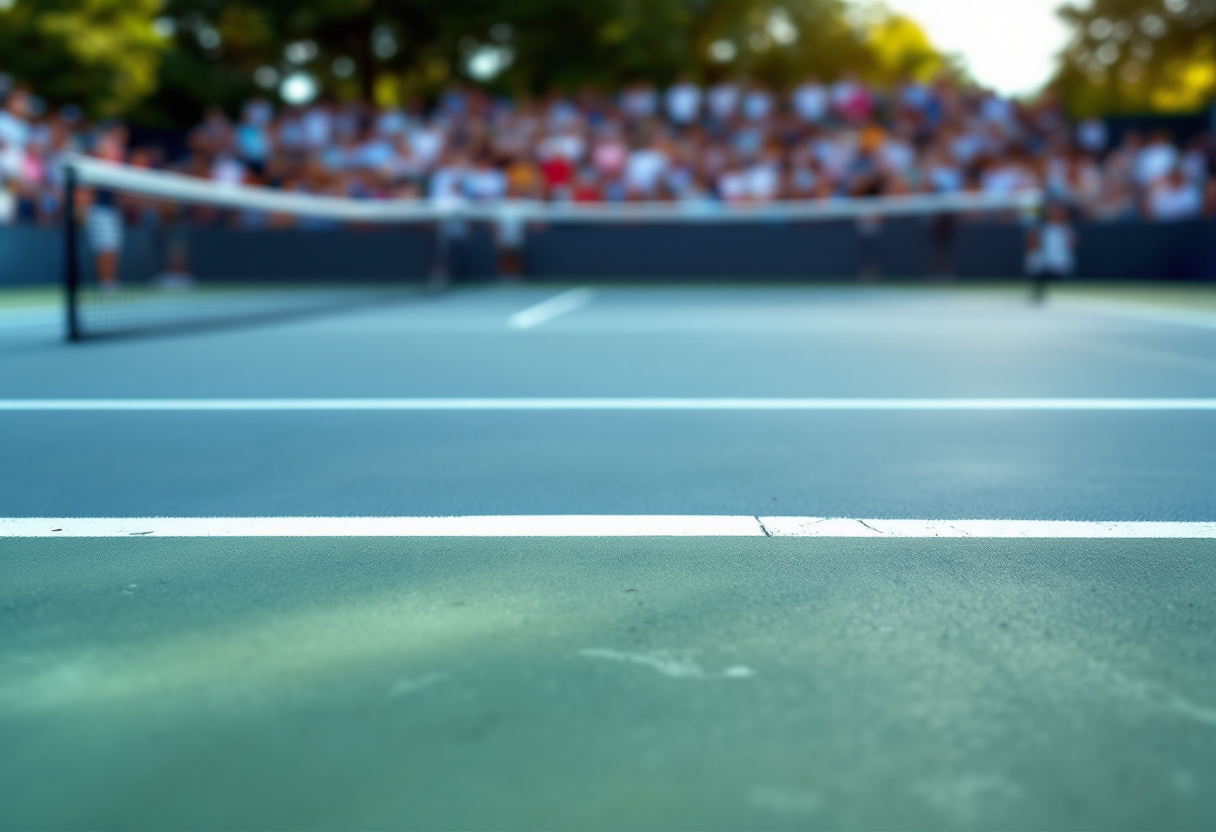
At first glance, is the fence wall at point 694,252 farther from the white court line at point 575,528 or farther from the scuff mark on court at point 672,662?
the scuff mark on court at point 672,662

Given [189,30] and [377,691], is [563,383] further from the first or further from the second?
[189,30]

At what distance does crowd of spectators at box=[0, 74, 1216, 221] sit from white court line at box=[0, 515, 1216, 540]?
16765 millimetres

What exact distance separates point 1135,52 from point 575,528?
3818 centimetres

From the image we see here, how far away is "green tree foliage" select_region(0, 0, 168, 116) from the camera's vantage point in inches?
1085

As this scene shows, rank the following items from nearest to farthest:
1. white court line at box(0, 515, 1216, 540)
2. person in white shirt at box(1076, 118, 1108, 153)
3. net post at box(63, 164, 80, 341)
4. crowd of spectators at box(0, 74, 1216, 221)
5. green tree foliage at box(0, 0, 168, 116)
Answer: white court line at box(0, 515, 1216, 540)
net post at box(63, 164, 80, 341)
crowd of spectators at box(0, 74, 1216, 221)
person in white shirt at box(1076, 118, 1108, 153)
green tree foliage at box(0, 0, 168, 116)

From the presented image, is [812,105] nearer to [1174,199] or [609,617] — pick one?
[1174,199]

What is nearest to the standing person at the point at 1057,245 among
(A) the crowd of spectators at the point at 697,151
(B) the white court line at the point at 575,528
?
(A) the crowd of spectators at the point at 697,151

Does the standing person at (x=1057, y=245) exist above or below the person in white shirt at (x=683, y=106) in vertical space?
below

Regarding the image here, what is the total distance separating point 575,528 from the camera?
9.45 ft

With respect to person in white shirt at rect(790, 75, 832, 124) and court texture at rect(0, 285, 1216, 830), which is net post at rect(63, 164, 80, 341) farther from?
person in white shirt at rect(790, 75, 832, 124)

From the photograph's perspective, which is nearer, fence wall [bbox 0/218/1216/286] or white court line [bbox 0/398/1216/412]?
white court line [bbox 0/398/1216/412]

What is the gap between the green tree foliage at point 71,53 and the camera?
27547 mm

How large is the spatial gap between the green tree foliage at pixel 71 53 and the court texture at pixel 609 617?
996 inches

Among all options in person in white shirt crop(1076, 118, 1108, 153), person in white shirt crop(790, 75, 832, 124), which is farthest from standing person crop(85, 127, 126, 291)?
person in white shirt crop(1076, 118, 1108, 153)
